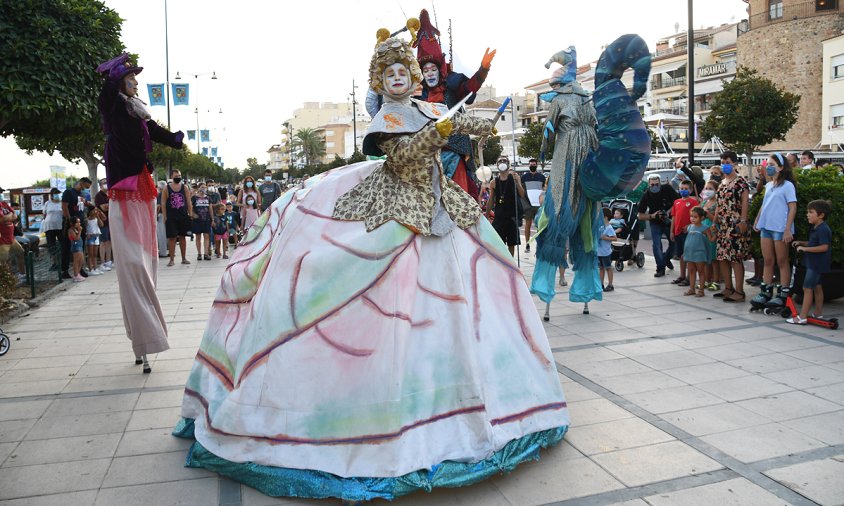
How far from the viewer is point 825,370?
16.2ft

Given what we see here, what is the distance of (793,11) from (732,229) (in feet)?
125

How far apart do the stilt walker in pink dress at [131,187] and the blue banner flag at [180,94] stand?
2059 centimetres

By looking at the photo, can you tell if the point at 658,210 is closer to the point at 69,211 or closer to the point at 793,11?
the point at 69,211

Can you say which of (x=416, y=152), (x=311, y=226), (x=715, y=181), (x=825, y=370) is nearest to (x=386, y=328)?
(x=311, y=226)

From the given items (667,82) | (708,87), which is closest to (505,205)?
(708,87)

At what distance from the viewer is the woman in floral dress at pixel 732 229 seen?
757 centimetres

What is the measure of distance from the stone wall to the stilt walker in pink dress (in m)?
39.0

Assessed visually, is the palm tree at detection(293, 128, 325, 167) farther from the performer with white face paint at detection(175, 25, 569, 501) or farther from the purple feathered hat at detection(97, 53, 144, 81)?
the performer with white face paint at detection(175, 25, 569, 501)

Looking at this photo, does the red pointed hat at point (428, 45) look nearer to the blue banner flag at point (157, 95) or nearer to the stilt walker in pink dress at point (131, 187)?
the stilt walker in pink dress at point (131, 187)

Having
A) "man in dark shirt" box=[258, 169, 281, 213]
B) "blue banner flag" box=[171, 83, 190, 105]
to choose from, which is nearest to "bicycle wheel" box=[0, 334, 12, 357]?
"man in dark shirt" box=[258, 169, 281, 213]

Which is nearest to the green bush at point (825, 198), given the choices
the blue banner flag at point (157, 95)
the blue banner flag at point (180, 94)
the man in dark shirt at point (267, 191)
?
the man in dark shirt at point (267, 191)

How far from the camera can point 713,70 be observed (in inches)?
1810

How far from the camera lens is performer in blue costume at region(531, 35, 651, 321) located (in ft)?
18.5

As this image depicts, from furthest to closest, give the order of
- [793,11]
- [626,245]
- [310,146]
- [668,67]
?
[310,146] < [668,67] < [793,11] < [626,245]
